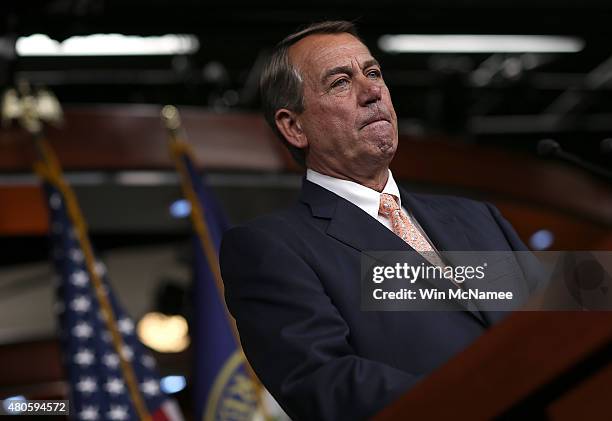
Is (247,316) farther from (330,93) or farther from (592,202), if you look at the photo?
(592,202)

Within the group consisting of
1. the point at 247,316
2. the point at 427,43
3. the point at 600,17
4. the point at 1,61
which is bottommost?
the point at 247,316

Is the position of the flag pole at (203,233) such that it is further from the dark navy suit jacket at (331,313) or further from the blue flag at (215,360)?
the dark navy suit jacket at (331,313)

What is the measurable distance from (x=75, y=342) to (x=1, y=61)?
2.88 ft

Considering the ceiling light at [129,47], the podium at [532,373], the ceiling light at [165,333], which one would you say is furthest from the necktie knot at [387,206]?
the ceiling light at [165,333]

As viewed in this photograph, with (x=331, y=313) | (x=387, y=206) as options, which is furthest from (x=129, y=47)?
(x=331, y=313)

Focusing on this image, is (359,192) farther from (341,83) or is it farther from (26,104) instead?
(26,104)

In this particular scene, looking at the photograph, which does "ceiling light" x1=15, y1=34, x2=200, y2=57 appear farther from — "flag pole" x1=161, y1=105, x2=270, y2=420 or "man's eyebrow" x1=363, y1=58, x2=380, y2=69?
"man's eyebrow" x1=363, y1=58, x2=380, y2=69

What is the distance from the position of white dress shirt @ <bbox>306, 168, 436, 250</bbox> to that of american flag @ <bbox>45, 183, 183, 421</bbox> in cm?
184

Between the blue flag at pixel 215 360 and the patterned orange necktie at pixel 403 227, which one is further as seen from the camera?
the blue flag at pixel 215 360

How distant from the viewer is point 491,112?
622cm

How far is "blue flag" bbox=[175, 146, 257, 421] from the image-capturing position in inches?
124

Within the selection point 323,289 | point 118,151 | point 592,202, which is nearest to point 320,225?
point 323,289

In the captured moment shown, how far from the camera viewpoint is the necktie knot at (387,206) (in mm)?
1245

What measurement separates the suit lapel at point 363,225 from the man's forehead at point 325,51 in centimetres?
16
